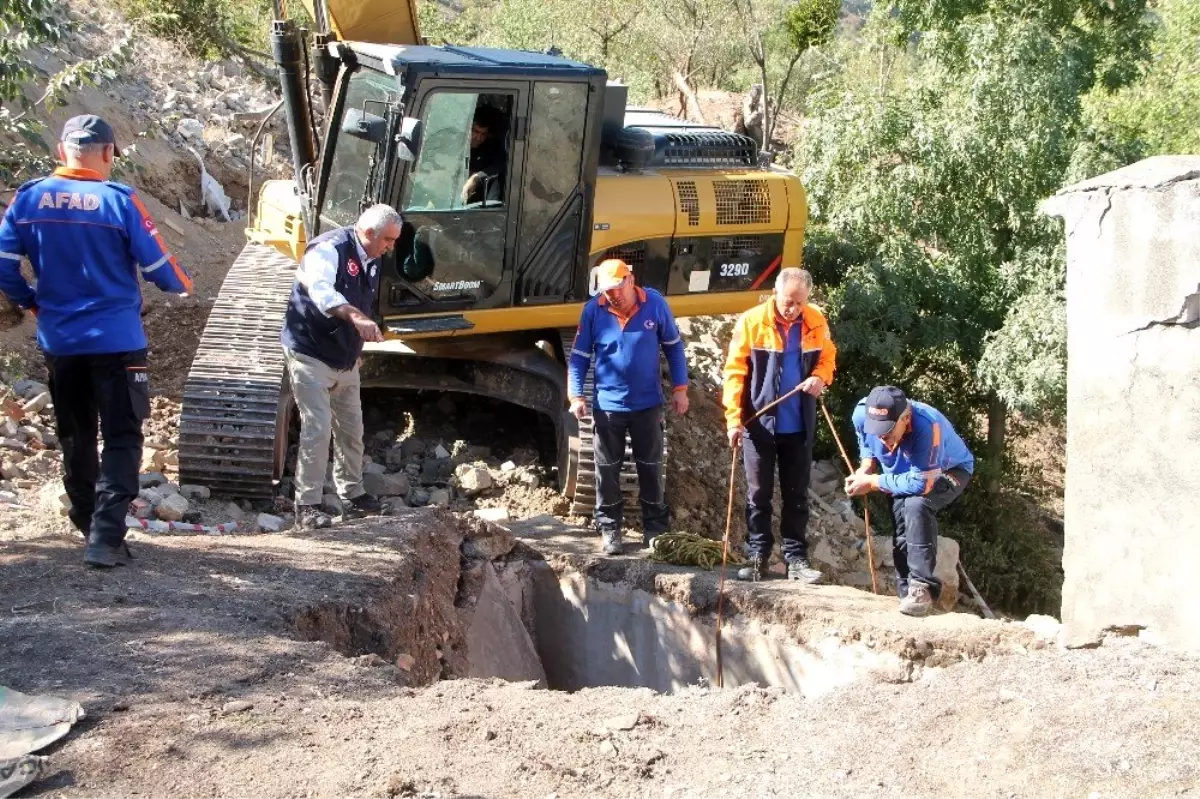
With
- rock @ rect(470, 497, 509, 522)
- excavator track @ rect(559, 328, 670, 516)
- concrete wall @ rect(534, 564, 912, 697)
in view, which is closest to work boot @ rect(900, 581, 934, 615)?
concrete wall @ rect(534, 564, 912, 697)

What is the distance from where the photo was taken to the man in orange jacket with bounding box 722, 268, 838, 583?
654 centimetres

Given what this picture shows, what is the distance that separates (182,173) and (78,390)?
7.73 meters

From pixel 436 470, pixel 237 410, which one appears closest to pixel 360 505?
pixel 237 410

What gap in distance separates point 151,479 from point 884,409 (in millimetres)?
4451

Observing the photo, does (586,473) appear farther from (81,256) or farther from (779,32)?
(779,32)

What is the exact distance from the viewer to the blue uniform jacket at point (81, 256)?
5.42 meters

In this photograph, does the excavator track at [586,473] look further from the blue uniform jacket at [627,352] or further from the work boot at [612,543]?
the blue uniform jacket at [627,352]

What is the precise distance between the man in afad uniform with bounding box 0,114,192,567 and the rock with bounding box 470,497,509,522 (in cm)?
282

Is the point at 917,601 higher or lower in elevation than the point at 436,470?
lower

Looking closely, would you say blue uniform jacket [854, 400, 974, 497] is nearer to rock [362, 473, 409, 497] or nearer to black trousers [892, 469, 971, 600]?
black trousers [892, 469, 971, 600]

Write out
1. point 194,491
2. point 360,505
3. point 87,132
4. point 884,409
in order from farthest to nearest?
point 194,491, point 360,505, point 884,409, point 87,132

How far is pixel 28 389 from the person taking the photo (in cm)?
895

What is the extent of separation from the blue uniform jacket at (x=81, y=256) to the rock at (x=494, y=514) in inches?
121

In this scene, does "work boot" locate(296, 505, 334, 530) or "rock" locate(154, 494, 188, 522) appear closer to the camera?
"work boot" locate(296, 505, 334, 530)
